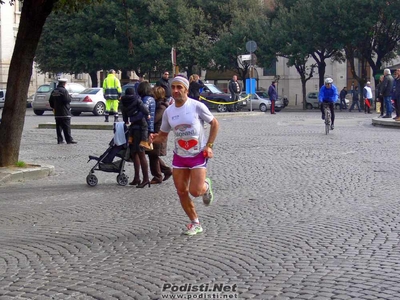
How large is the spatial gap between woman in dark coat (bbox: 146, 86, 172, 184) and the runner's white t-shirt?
4.08m

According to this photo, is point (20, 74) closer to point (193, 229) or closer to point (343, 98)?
point (193, 229)

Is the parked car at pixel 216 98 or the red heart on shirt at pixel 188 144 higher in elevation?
the red heart on shirt at pixel 188 144

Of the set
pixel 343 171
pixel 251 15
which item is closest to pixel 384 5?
pixel 251 15

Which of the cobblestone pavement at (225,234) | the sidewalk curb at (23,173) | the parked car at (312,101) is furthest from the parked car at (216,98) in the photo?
the sidewalk curb at (23,173)

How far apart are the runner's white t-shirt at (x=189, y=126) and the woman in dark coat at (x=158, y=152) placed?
4.08 metres

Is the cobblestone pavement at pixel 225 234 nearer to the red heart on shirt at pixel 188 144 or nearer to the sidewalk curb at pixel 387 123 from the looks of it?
the red heart on shirt at pixel 188 144

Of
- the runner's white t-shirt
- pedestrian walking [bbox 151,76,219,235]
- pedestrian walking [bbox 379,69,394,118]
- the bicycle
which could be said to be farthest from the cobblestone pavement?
pedestrian walking [bbox 379,69,394,118]

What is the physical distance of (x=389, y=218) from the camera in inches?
360

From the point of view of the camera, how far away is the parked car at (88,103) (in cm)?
3688

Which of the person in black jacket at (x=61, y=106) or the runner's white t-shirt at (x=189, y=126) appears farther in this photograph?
the person in black jacket at (x=61, y=106)

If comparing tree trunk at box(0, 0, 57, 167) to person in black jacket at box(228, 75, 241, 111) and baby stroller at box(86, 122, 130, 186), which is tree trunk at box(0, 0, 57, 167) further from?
person in black jacket at box(228, 75, 241, 111)

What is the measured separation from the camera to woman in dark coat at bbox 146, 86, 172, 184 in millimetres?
12805

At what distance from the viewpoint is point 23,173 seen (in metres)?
14.1

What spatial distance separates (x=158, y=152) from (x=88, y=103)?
24599 millimetres
